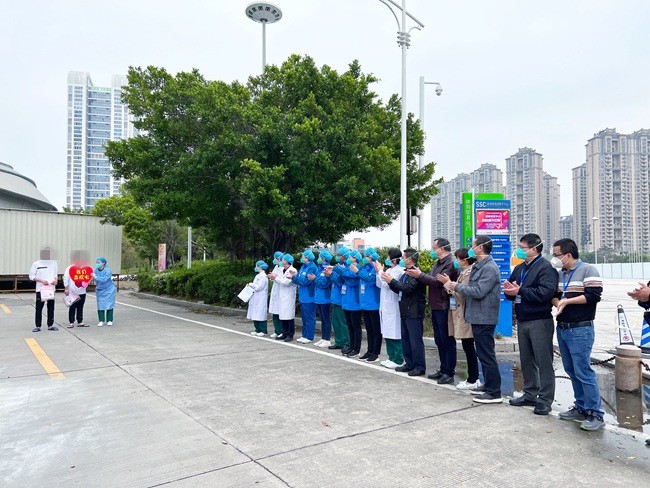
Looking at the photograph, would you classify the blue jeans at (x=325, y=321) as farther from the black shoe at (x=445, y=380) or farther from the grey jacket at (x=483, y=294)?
the grey jacket at (x=483, y=294)

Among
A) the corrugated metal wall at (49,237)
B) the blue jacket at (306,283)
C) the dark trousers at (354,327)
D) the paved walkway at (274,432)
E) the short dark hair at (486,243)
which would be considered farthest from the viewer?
the corrugated metal wall at (49,237)

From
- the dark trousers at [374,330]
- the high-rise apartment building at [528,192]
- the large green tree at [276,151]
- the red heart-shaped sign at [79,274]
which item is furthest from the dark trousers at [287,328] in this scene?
the high-rise apartment building at [528,192]

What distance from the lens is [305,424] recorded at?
15.4ft

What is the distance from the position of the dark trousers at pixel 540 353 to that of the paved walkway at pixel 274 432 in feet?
1.01

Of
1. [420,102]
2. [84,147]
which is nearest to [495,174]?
[420,102]

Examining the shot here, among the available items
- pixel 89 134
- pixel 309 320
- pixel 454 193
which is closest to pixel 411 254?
pixel 309 320

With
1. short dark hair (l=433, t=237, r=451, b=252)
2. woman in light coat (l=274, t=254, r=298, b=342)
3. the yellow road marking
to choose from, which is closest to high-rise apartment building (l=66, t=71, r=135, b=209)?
the yellow road marking

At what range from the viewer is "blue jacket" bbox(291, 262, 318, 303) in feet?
30.7

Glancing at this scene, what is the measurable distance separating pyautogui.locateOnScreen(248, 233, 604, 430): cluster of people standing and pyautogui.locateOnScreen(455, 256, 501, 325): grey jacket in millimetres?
12

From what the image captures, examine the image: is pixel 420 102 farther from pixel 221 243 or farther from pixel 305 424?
pixel 305 424

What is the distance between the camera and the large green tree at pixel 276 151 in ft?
41.9

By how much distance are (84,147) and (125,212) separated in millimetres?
64567

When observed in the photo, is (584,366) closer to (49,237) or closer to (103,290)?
(103,290)

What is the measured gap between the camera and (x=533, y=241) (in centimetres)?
529
